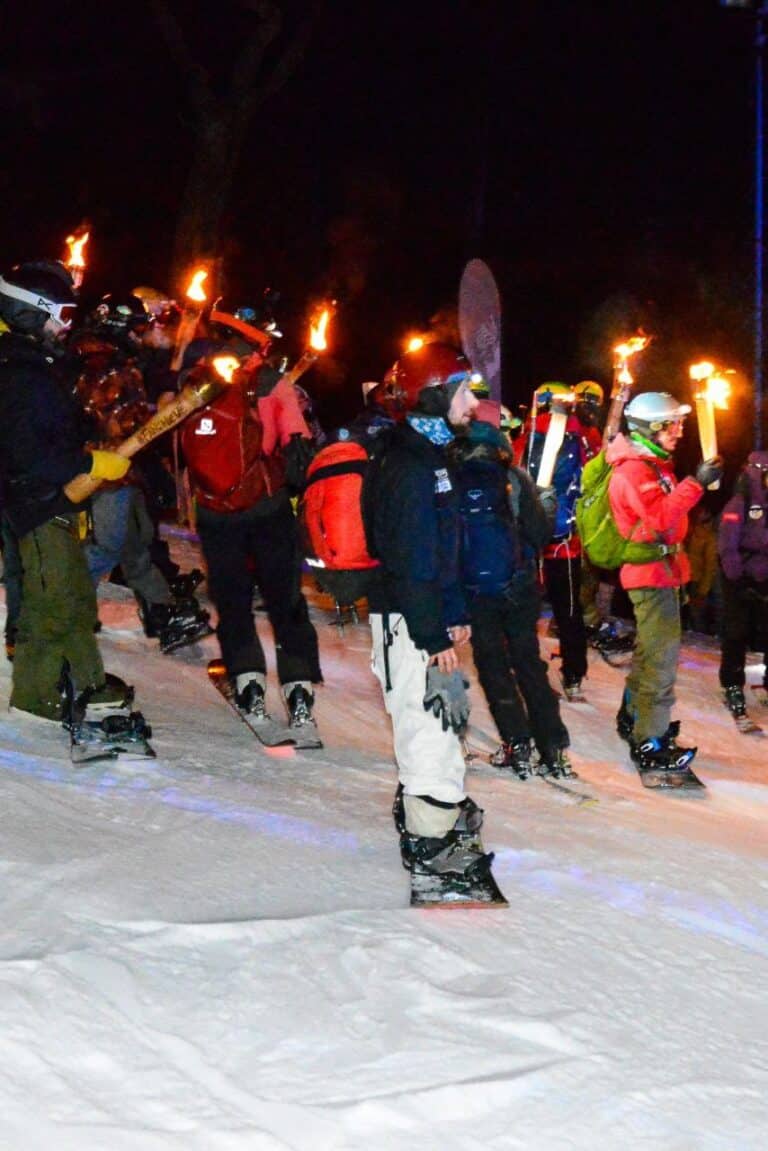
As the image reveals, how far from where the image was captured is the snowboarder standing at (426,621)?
196 inches

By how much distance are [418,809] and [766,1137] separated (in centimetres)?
179

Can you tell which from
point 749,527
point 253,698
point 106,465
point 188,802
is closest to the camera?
point 188,802

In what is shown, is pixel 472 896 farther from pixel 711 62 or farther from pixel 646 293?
pixel 711 62

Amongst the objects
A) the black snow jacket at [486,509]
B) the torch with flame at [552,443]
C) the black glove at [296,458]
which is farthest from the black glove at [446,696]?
the torch with flame at [552,443]

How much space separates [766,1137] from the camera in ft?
12.5

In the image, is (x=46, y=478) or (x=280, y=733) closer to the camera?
(x=46, y=478)

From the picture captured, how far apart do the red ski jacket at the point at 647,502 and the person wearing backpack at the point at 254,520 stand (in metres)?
1.71

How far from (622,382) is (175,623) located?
10.8ft

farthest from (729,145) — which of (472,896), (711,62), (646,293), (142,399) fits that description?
(472,896)

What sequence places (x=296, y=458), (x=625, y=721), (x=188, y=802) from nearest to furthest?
(x=188, y=802) → (x=296, y=458) → (x=625, y=721)

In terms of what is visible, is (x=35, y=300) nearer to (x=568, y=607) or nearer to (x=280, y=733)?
(x=280, y=733)

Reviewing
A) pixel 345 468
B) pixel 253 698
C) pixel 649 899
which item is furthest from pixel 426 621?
pixel 253 698

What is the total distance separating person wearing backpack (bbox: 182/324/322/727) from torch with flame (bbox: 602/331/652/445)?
2442 mm

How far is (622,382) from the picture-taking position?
30.9ft
